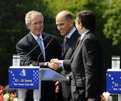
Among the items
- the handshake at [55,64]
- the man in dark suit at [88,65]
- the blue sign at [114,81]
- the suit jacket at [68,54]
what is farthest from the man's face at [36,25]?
the blue sign at [114,81]

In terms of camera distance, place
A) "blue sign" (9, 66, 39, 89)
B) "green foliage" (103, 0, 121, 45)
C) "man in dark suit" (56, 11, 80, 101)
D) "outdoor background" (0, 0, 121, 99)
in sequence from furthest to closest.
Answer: "green foliage" (103, 0, 121, 45) < "outdoor background" (0, 0, 121, 99) < "man in dark suit" (56, 11, 80, 101) < "blue sign" (9, 66, 39, 89)

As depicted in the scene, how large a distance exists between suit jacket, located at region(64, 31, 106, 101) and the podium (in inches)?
13.3

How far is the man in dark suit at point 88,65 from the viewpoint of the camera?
4.84 metres

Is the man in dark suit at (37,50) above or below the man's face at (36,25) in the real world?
below

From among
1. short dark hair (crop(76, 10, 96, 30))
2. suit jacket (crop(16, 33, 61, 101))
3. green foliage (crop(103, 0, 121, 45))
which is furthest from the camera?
green foliage (crop(103, 0, 121, 45))

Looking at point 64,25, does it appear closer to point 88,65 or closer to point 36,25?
point 36,25

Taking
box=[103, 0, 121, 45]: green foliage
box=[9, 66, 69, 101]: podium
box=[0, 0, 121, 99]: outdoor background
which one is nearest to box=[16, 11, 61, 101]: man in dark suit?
box=[9, 66, 69, 101]: podium

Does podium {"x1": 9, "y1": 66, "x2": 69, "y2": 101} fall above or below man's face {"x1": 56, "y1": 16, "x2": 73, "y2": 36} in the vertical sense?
below

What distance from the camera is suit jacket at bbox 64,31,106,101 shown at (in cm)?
484

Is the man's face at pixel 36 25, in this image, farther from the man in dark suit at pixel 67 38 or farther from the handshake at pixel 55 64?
the handshake at pixel 55 64

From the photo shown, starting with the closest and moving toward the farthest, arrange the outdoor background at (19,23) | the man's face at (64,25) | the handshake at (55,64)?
the handshake at (55,64) < the man's face at (64,25) < the outdoor background at (19,23)

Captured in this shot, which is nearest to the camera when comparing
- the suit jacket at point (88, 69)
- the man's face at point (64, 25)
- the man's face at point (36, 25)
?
the suit jacket at point (88, 69)

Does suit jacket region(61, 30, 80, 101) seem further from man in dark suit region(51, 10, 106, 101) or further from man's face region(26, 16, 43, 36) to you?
man in dark suit region(51, 10, 106, 101)

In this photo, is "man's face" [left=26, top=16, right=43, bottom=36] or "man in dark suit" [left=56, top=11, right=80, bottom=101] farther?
"man's face" [left=26, top=16, right=43, bottom=36]
